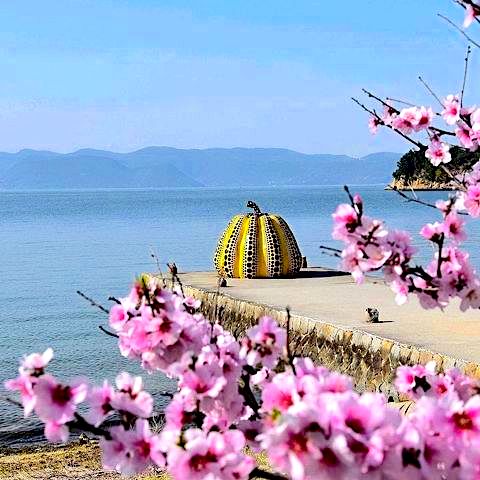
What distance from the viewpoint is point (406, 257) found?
3.76 metres

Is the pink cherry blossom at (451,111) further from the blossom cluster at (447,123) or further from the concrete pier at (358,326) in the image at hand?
the concrete pier at (358,326)

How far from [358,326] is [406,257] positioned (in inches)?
428

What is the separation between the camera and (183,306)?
4.09m

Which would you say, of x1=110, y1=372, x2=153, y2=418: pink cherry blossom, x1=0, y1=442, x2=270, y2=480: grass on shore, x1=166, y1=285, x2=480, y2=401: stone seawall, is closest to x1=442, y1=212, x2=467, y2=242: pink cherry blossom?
x1=110, y1=372, x2=153, y2=418: pink cherry blossom

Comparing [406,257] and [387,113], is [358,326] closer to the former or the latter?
[387,113]

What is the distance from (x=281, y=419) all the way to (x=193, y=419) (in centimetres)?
103

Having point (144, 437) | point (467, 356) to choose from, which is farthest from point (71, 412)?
point (467, 356)

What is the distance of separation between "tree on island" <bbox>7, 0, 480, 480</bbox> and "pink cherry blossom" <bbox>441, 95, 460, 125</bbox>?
5.50 feet

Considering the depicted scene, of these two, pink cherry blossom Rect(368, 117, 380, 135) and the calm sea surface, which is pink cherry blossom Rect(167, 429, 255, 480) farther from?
the calm sea surface

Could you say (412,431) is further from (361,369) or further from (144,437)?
(361,369)

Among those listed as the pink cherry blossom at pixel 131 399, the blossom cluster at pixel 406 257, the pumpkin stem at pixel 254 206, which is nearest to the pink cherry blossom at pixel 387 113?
the blossom cluster at pixel 406 257

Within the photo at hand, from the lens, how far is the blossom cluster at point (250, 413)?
7.89ft

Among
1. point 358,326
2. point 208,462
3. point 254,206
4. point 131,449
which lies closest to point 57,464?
point 358,326

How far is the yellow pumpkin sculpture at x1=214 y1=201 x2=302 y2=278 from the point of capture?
21.2m
